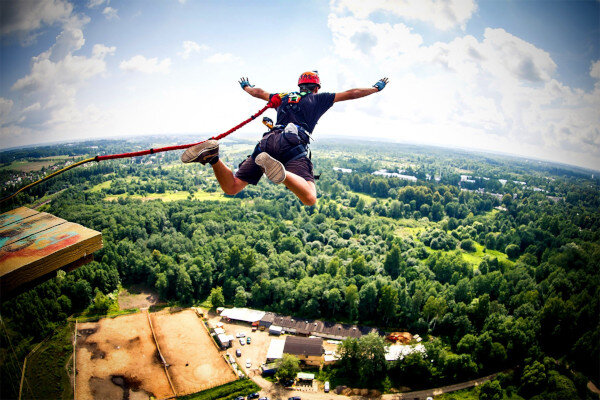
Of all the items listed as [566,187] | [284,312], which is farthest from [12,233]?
[566,187]

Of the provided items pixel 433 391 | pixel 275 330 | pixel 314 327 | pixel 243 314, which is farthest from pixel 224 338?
pixel 433 391

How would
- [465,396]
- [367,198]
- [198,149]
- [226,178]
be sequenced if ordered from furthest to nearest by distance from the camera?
[367,198] < [465,396] < [226,178] < [198,149]

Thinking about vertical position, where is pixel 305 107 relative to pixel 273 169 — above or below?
above

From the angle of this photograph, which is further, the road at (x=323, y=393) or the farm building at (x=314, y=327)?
the farm building at (x=314, y=327)

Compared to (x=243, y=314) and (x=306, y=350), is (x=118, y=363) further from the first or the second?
(x=306, y=350)

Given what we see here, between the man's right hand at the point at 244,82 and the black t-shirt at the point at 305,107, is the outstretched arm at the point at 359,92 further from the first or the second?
the man's right hand at the point at 244,82

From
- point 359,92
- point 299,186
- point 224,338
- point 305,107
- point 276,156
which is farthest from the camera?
point 224,338

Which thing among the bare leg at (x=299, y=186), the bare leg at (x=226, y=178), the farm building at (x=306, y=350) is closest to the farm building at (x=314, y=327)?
the farm building at (x=306, y=350)
